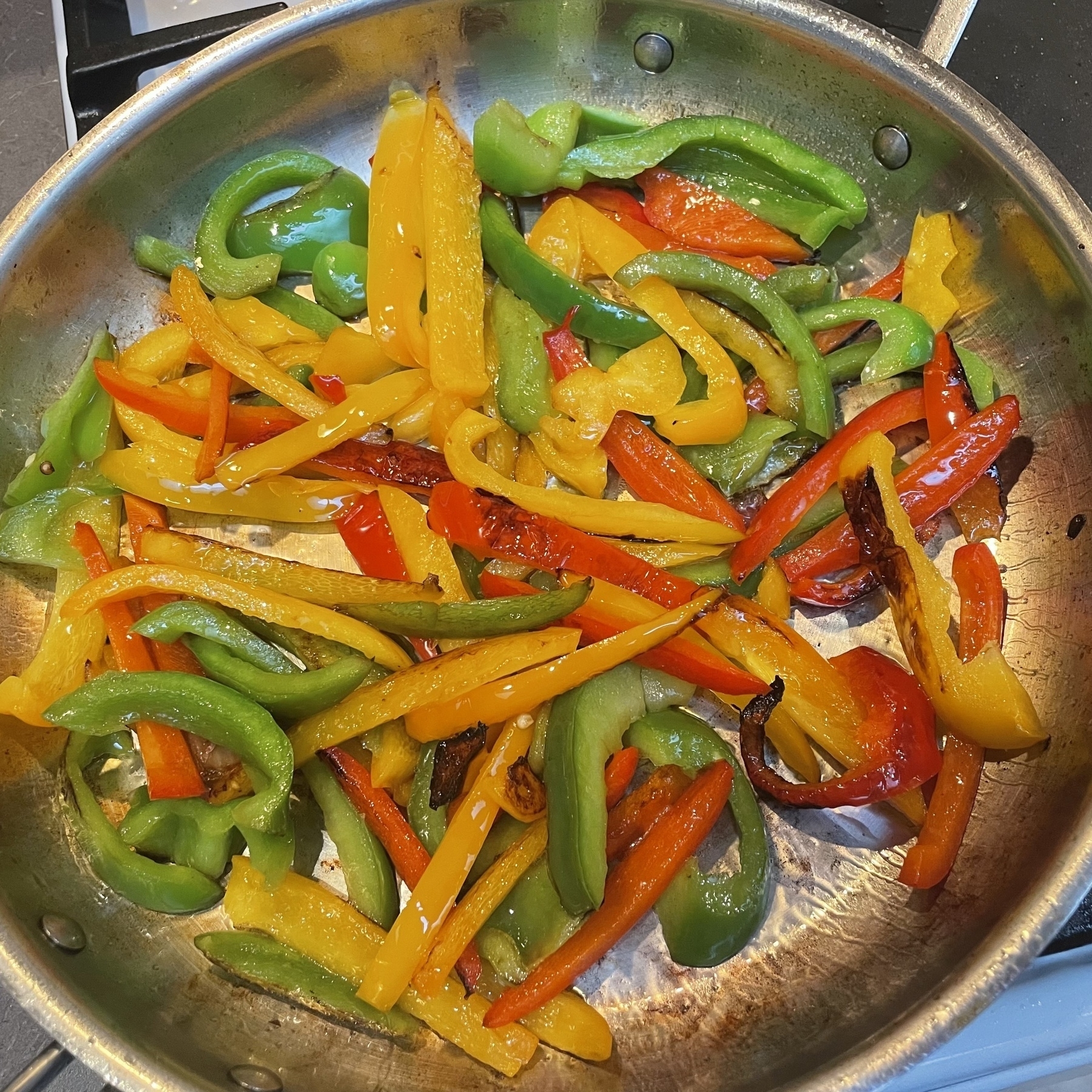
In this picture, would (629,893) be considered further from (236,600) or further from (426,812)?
(236,600)

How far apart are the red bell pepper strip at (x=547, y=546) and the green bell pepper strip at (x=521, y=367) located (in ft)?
0.79

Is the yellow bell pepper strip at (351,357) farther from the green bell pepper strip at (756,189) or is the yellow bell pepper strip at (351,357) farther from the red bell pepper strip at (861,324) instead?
the red bell pepper strip at (861,324)

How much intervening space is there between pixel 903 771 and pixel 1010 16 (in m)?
1.96

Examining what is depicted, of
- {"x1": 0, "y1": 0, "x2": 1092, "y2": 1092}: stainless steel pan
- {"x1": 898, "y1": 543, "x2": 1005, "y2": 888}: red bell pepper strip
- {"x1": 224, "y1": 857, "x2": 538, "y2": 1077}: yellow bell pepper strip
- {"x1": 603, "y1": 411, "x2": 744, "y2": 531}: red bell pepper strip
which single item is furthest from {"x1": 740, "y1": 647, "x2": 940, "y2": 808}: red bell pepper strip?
{"x1": 224, "y1": 857, "x2": 538, "y2": 1077}: yellow bell pepper strip

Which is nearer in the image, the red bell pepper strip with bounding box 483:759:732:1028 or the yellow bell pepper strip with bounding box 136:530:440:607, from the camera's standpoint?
the red bell pepper strip with bounding box 483:759:732:1028

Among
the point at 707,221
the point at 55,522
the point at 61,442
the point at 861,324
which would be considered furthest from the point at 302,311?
the point at 861,324

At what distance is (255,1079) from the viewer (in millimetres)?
1570

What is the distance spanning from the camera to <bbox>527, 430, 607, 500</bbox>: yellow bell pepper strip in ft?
5.93

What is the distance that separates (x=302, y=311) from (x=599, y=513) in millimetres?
891

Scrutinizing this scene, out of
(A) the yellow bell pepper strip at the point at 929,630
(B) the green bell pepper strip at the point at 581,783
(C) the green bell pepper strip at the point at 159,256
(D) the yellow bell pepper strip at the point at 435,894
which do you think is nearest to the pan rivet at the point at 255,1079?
(D) the yellow bell pepper strip at the point at 435,894

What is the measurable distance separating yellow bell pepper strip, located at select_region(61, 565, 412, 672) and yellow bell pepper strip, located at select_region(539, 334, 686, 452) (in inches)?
22.9

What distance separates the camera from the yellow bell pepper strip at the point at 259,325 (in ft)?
6.39

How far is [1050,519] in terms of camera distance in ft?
6.04

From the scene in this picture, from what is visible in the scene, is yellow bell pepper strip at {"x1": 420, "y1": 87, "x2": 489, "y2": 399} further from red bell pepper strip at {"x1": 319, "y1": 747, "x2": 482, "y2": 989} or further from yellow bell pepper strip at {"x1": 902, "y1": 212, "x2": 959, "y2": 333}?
yellow bell pepper strip at {"x1": 902, "y1": 212, "x2": 959, "y2": 333}
